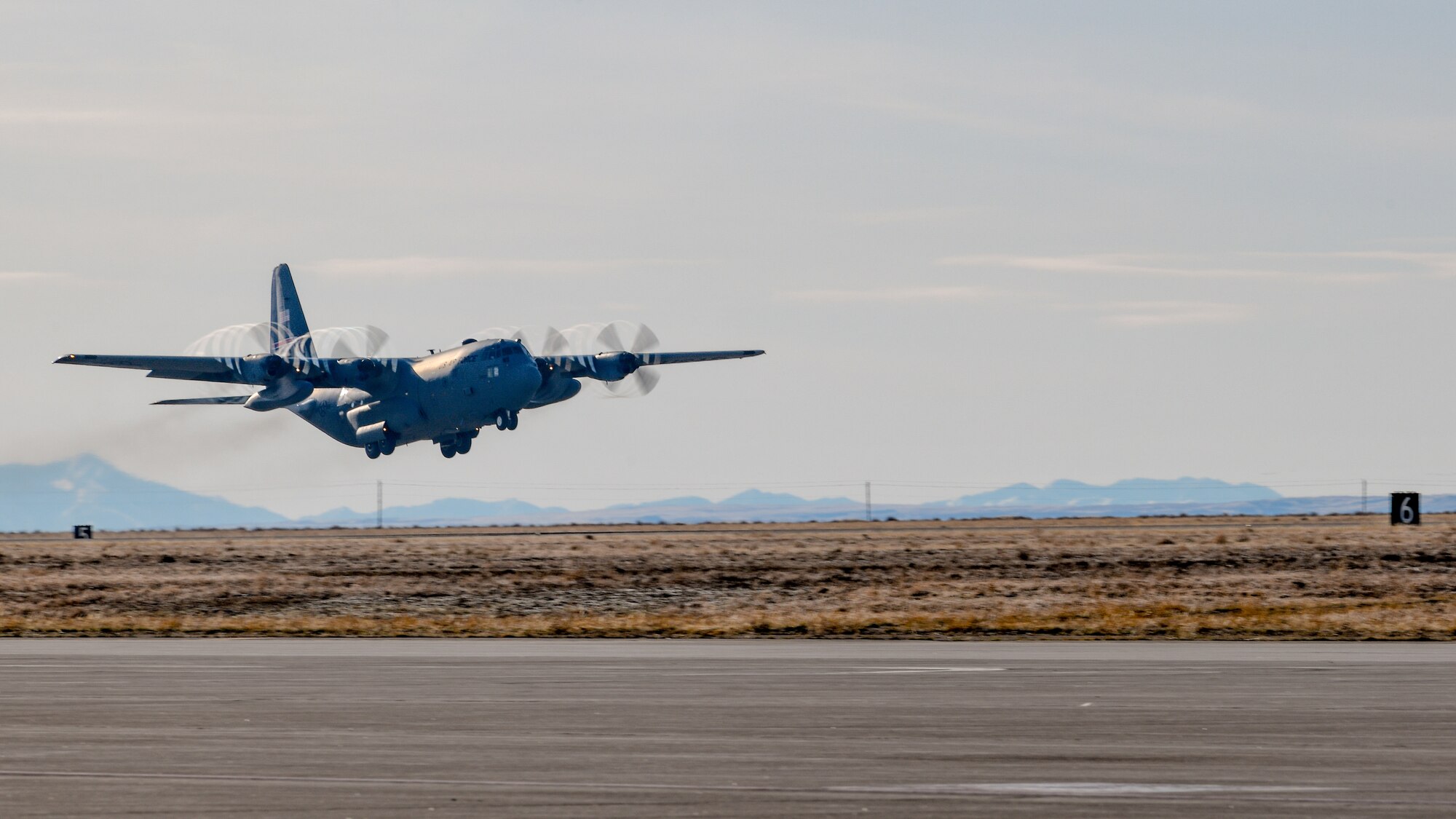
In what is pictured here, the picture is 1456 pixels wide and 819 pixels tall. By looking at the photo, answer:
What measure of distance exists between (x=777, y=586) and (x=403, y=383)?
3604cm

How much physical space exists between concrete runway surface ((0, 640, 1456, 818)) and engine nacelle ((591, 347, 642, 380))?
6044 centimetres

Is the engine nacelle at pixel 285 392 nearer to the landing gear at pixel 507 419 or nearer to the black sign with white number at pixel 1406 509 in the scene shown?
the landing gear at pixel 507 419

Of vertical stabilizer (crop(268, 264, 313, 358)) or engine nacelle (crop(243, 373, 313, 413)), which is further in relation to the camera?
vertical stabilizer (crop(268, 264, 313, 358))

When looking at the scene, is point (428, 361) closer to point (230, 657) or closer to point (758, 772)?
point (230, 657)

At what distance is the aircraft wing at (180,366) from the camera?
2992 inches

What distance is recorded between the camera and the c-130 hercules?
7494cm

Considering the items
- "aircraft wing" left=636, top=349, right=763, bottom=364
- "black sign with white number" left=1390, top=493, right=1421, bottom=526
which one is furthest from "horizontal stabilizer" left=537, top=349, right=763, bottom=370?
"black sign with white number" left=1390, top=493, right=1421, bottom=526

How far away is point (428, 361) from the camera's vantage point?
78.2m

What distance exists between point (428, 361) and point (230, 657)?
173 ft

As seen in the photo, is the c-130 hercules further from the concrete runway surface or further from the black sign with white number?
the concrete runway surface

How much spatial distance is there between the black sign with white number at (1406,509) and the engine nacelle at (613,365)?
1478 inches

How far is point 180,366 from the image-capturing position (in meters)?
78.0

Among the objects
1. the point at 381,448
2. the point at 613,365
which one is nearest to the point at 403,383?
the point at 381,448

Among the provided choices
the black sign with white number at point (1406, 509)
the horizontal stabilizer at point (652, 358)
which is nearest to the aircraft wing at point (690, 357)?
the horizontal stabilizer at point (652, 358)
